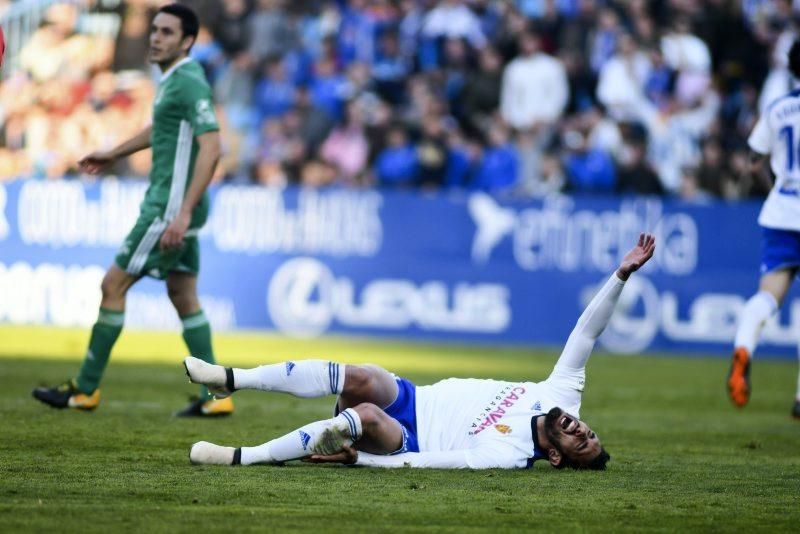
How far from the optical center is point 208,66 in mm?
21781

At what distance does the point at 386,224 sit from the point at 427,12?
433 centimetres

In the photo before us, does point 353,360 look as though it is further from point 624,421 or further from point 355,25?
point 355,25

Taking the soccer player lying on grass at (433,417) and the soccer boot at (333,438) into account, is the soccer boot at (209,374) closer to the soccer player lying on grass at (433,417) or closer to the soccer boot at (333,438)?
the soccer player lying on grass at (433,417)

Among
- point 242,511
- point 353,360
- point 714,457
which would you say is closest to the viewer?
point 242,511

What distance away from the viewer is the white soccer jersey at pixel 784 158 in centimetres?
998

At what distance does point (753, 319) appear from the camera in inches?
377

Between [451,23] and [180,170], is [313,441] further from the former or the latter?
[451,23]

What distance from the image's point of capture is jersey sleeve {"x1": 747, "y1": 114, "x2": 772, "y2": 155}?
10.2 meters

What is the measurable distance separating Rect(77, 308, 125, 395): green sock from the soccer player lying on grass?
2.43m

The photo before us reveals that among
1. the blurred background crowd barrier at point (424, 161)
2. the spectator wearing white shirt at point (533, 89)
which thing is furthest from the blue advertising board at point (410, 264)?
the spectator wearing white shirt at point (533, 89)

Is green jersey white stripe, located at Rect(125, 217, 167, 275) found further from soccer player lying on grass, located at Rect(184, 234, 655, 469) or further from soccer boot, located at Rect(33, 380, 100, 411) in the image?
soccer player lying on grass, located at Rect(184, 234, 655, 469)

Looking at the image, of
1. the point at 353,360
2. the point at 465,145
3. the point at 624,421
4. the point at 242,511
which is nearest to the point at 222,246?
the point at 465,145

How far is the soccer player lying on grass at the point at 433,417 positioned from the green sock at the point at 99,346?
2.43 metres

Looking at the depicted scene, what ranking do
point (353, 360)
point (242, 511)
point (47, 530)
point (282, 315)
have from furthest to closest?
point (282, 315) → point (353, 360) → point (242, 511) → point (47, 530)
